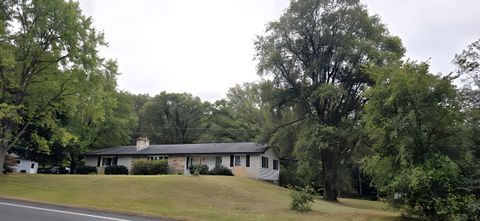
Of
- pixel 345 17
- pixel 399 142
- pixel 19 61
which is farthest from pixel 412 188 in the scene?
pixel 19 61

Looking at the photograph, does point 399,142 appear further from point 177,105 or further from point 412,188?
point 177,105

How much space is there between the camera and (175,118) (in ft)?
222

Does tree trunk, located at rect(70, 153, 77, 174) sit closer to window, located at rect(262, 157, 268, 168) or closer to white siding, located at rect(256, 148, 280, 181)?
white siding, located at rect(256, 148, 280, 181)

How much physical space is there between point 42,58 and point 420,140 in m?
25.2

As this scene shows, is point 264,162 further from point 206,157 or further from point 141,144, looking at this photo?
point 141,144

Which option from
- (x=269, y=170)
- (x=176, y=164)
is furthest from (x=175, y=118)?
(x=269, y=170)

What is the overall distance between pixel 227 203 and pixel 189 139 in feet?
160

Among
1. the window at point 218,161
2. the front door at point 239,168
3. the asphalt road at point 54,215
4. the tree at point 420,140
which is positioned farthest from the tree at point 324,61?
the asphalt road at point 54,215

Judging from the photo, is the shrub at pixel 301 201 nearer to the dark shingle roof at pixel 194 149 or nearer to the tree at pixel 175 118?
the dark shingle roof at pixel 194 149

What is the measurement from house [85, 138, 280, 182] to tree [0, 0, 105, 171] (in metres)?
14.5

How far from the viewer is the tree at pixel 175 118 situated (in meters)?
67.8

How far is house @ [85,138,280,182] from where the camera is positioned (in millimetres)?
38562

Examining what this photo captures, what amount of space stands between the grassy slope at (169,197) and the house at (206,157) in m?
10.3

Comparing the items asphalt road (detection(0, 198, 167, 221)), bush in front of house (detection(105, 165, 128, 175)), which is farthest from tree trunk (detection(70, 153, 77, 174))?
asphalt road (detection(0, 198, 167, 221))
